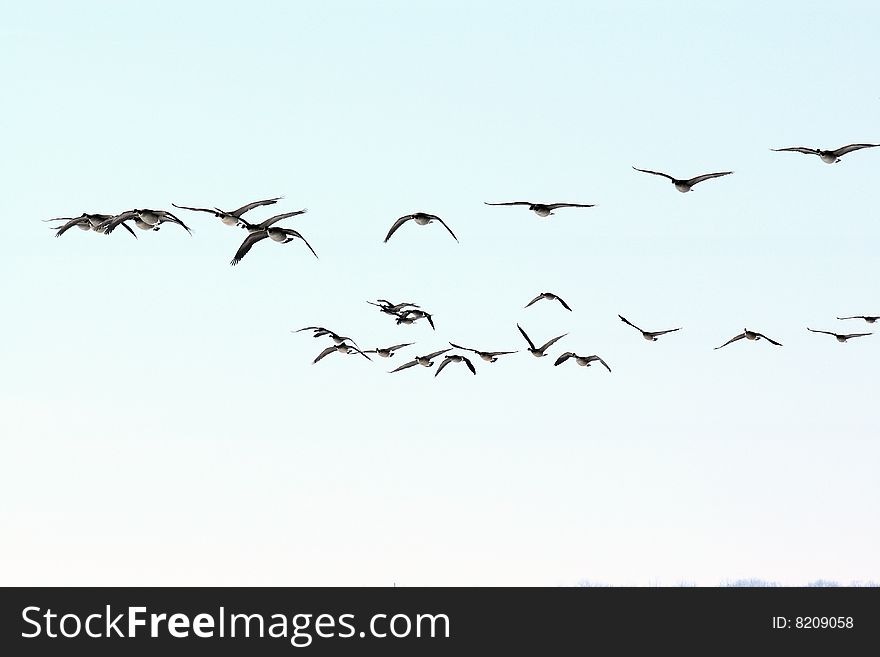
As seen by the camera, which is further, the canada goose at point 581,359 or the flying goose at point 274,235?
the canada goose at point 581,359

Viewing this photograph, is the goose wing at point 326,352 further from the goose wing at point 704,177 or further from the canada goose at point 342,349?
the goose wing at point 704,177

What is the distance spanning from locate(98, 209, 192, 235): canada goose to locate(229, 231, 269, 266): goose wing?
228 cm

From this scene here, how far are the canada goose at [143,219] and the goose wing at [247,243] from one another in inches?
89.9

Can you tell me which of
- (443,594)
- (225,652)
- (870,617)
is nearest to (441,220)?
(225,652)

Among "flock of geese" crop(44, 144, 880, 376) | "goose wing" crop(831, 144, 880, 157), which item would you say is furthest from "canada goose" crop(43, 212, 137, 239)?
"goose wing" crop(831, 144, 880, 157)

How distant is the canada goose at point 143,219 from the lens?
1753 inches

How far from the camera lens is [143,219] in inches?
1769

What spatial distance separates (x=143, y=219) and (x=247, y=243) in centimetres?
362

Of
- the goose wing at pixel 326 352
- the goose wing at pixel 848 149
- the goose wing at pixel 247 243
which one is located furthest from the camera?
the goose wing at pixel 326 352

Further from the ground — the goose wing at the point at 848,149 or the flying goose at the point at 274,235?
the goose wing at the point at 848,149

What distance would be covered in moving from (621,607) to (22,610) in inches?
1651

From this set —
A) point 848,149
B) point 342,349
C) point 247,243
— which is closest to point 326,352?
point 342,349

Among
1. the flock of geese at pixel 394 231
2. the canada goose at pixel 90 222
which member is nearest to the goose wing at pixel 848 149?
the flock of geese at pixel 394 231

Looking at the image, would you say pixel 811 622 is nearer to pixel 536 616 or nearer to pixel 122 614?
pixel 536 616
